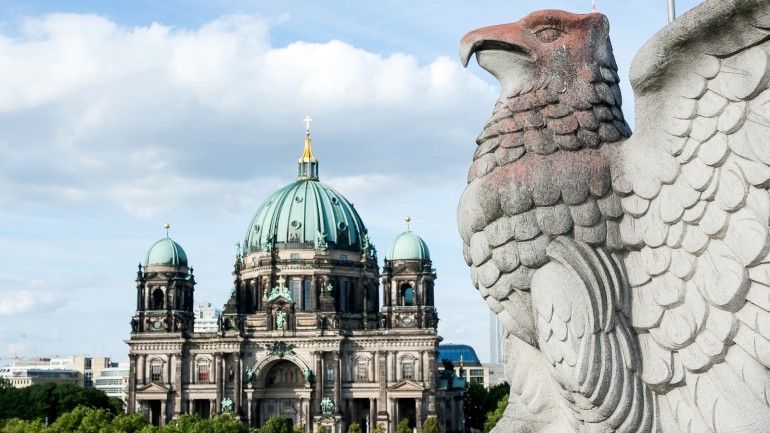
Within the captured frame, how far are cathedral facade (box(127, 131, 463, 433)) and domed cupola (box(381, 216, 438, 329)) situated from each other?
10 centimetres

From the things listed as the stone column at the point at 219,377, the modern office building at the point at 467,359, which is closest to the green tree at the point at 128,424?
the stone column at the point at 219,377

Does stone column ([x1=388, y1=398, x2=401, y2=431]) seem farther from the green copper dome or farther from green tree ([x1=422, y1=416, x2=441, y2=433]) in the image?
the green copper dome

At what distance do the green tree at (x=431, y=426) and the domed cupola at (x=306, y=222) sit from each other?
16.7m

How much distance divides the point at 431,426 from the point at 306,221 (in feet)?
67.8

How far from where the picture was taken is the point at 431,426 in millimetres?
80062

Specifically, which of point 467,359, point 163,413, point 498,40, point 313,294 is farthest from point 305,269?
point 467,359

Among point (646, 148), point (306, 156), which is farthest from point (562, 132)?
point (306, 156)

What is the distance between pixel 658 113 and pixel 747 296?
161 cm

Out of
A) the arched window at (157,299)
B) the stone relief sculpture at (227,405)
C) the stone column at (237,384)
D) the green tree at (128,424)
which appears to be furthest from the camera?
the arched window at (157,299)

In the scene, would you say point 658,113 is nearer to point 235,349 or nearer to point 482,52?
point 482,52

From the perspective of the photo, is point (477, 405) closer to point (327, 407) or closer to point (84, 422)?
point (327, 407)

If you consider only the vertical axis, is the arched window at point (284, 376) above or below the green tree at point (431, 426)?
above

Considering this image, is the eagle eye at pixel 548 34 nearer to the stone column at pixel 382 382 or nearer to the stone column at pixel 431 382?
the stone column at pixel 431 382

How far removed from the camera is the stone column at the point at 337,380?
8575cm
